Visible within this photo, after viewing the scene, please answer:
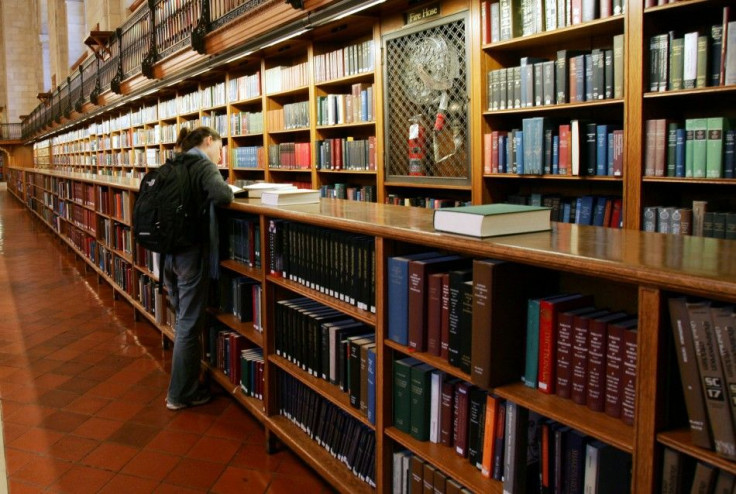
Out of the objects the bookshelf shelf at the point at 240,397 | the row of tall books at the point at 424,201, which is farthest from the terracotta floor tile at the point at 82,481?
the row of tall books at the point at 424,201

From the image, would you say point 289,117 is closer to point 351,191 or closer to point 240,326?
point 351,191

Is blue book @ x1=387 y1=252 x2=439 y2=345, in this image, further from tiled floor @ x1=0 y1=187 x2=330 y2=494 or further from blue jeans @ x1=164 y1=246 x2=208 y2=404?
blue jeans @ x1=164 y1=246 x2=208 y2=404

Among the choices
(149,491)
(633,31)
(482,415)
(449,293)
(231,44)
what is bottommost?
(149,491)

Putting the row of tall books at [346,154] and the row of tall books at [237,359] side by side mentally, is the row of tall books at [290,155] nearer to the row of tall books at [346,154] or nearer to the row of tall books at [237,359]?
the row of tall books at [346,154]


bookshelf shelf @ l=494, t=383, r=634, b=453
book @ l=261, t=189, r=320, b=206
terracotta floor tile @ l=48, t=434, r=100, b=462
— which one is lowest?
terracotta floor tile @ l=48, t=434, r=100, b=462

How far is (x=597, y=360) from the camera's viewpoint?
1.37 metres

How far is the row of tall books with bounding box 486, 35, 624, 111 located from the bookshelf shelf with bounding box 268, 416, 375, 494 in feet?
6.80

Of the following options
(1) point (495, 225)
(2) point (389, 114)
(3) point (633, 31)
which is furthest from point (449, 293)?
(2) point (389, 114)

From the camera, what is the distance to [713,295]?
3.46 ft

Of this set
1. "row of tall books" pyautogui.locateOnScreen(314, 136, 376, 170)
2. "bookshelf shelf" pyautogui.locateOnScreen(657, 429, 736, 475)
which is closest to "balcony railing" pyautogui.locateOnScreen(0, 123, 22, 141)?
"row of tall books" pyautogui.locateOnScreen(314, 136, 376, 170)

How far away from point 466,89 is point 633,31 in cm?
111

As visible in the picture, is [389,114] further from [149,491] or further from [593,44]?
[149,491]

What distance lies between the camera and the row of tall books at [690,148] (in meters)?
2.71

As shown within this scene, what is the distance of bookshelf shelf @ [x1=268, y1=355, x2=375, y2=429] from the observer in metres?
2.17
